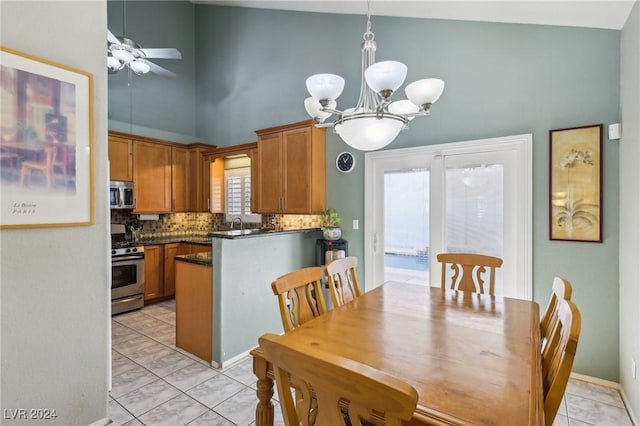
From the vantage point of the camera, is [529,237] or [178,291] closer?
[529,237]

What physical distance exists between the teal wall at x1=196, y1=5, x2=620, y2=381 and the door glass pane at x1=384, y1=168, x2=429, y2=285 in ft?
1.09

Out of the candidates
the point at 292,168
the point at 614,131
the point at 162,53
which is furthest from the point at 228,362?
the point at 614,131

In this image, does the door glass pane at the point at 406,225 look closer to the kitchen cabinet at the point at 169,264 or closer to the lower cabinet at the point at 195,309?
the lower cabinet at the point at 195,309

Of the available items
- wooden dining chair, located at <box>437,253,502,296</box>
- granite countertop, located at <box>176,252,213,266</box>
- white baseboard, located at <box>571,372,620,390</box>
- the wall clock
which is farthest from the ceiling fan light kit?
white baseboard, located at <box>571,372,620,390</box>

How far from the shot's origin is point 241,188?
17.0 ft

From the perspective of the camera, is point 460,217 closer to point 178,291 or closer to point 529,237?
point 529,237

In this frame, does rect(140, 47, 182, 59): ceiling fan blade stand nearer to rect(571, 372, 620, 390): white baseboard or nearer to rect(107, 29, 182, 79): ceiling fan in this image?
rect(107, 29, 182, 79): ceiling fan

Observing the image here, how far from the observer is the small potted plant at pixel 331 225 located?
3.62 meters

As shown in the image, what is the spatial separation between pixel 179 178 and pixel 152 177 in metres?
0.46

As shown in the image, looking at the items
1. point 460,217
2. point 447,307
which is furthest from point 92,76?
point 460,217

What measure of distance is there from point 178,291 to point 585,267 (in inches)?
146

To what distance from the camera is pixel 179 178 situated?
5184 millimetres

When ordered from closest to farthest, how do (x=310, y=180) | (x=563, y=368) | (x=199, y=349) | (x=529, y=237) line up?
(x=563, y=368), (x=529, y=237), (x=199, y=349), (x=310, y=180)

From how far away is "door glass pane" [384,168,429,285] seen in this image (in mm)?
3279
